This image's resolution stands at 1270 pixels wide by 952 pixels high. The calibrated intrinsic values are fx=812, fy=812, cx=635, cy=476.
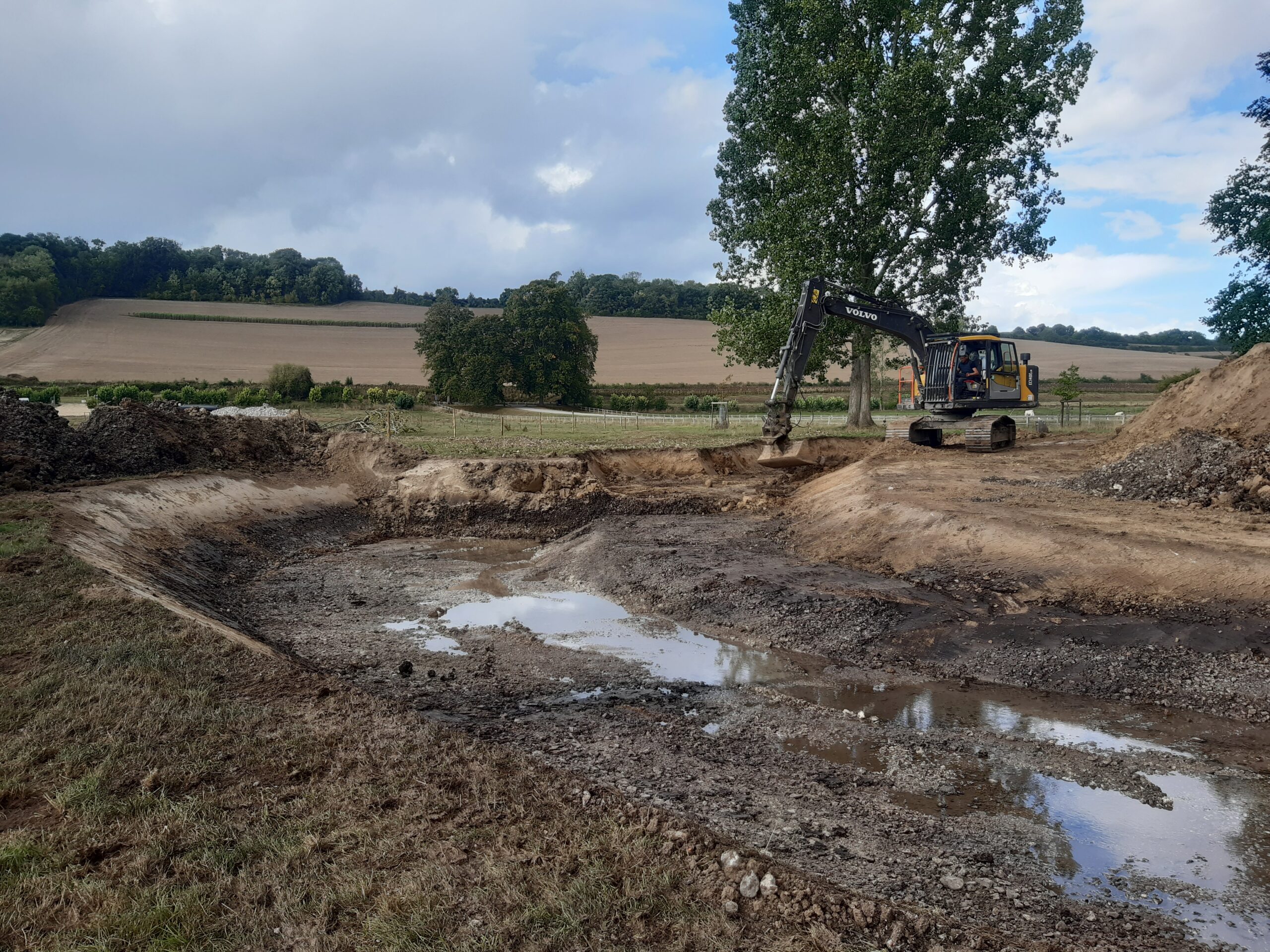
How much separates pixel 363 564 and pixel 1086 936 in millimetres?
12639

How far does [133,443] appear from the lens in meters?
17.2

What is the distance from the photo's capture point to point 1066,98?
89.8 feet

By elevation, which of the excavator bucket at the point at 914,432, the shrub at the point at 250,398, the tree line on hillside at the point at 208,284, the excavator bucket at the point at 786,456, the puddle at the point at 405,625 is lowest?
the puddle at the point at 405,625

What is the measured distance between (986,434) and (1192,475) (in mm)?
6750

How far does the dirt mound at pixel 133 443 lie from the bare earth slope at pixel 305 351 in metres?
30.9

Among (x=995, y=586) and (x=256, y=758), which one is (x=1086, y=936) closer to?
(x=256, y=758)

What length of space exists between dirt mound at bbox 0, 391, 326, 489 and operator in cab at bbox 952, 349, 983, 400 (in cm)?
1668

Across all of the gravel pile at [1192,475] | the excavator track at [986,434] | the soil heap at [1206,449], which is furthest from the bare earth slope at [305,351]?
the gravel pile at [1192,475]

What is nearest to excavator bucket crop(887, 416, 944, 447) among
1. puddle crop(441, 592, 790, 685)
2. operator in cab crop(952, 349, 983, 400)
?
operator in cab crop(952, 349, 983, 400)

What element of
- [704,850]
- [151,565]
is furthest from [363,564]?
[704,850]

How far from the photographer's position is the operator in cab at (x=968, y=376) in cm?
2083

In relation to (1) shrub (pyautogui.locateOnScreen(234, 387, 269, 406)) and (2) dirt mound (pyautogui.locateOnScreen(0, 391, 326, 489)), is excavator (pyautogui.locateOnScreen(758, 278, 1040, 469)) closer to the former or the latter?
(2) dirt mound (pyautogui.locateOnScreen(0, 391, 326, 489))

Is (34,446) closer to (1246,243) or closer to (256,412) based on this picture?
(256,412)

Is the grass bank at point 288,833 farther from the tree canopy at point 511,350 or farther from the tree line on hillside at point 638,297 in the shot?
the tree line on hillside at point 638,297
